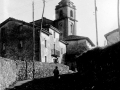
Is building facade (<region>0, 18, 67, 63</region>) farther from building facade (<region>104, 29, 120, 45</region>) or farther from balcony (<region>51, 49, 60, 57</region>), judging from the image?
building facade (<region>104, 29, 120, 45</region>)

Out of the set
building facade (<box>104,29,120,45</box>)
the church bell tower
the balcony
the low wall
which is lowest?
the low wall

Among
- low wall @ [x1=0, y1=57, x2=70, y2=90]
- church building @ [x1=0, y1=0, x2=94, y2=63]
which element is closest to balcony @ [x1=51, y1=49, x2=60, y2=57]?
church building @ [x1=0, y1=0, x2=94, y2=63]

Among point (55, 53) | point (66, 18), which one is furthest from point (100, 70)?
point (66, 18)

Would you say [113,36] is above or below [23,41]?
above

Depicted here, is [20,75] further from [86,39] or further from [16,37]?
[86,39]

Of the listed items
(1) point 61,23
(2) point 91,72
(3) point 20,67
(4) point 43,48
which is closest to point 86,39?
(1) point 61,23

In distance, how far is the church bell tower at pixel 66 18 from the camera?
60.5 meters

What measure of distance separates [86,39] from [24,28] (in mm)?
19637

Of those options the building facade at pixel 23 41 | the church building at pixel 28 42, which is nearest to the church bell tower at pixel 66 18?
the church building at pixel 28 42

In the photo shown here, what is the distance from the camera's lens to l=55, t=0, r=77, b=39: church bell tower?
60.5m

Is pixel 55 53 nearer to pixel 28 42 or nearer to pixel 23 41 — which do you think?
pixel 28 42

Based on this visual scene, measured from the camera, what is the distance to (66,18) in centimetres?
6122

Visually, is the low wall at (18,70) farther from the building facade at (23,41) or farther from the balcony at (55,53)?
the balcony at (55,53)

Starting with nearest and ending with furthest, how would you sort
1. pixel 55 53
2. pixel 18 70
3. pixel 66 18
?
pixel 18 70
pixel 55 53
pixel 66 18
